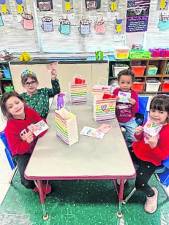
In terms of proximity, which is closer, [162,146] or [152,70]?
[162,146]

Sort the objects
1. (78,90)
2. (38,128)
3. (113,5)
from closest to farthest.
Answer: (38,128)
(78,90)
(113,5)

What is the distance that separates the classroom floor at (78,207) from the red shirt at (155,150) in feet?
1.49

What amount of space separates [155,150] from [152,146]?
0.14ft

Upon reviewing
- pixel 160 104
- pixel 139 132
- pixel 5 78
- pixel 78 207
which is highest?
pixel 160 104

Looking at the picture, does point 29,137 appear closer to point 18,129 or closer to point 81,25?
point 18,129

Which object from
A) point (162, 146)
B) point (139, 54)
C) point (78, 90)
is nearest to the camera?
point (162, 146)

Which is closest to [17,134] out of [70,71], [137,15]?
[70,71]

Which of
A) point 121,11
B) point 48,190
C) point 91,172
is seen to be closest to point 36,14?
point 121,11

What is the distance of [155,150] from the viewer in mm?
1604

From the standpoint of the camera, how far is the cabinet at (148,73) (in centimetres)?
385

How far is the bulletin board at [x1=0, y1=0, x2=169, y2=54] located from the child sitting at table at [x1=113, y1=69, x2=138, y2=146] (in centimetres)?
194

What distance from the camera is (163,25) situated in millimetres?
3783

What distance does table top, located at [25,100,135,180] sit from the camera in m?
1.31

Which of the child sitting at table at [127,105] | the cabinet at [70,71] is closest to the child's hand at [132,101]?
the child sitting at table at [127,105]
